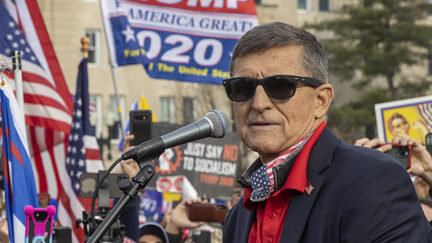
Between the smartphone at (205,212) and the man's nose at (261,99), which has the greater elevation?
the man's nose at (261,99)

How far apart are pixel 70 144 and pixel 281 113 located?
20.9 ft

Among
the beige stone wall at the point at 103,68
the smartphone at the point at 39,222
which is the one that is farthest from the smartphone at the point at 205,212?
the beige stone wall at the point at 103,68

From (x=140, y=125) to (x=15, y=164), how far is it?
136 centimetres

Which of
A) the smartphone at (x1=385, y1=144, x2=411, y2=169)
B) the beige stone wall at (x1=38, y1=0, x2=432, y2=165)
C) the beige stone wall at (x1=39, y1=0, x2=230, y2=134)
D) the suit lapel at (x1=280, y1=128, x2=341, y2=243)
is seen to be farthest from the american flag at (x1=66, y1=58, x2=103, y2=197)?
the beige stone wall at (x1=39, y1=0, x2=230, y2=134)

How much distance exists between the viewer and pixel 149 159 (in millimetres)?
3158

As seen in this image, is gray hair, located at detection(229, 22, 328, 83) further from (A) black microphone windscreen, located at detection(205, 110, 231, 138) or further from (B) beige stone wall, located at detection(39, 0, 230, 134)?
(B) beige stone wall, located at detection(39, 0, 230, 134)

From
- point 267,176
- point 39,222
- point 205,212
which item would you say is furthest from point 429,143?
point 267,176

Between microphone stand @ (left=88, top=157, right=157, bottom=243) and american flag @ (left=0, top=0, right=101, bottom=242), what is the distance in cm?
494

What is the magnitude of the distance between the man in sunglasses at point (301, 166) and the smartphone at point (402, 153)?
1978 mm

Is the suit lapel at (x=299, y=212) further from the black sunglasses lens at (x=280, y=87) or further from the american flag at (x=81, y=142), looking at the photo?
the american flag at (x=81, y=142)

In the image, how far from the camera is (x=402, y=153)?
16.7 feet

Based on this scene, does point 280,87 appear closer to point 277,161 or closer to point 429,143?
point 277,161

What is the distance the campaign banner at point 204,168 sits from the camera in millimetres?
10984

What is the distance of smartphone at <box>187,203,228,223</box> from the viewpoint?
7.22 meters
